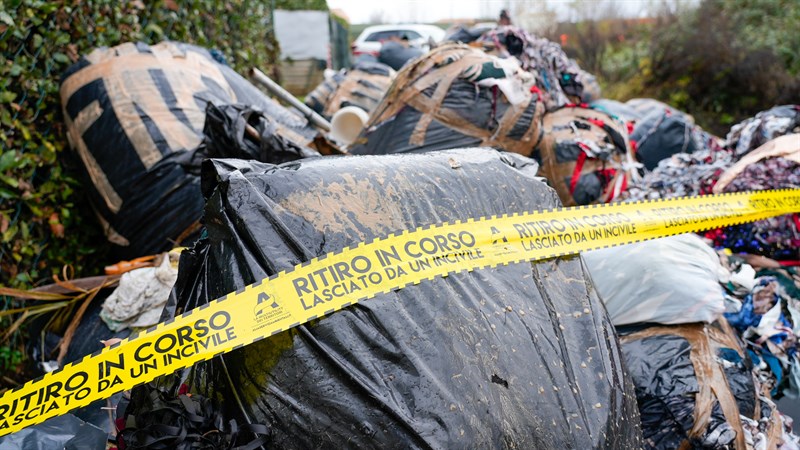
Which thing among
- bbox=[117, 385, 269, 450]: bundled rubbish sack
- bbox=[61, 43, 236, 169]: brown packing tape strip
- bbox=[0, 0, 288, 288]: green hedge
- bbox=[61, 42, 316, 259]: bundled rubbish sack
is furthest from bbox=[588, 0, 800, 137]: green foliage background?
bbox=[117, 385, 269, 450]: bundled rubbish sack

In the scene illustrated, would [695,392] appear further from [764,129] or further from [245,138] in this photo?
[764,129]

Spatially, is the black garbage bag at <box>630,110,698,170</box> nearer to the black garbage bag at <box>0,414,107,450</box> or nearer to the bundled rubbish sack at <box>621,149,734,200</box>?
the bundled rubbish sack at <box>621,149,734,200</box>

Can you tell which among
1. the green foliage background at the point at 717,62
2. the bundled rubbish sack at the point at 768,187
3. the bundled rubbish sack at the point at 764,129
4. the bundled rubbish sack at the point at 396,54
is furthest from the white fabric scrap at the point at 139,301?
the green foliage background at the point at 717,62

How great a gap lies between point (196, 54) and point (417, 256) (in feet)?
7.84

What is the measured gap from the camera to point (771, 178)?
2.88 metres

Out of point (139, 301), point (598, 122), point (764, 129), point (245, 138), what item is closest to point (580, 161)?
point (598, 122)

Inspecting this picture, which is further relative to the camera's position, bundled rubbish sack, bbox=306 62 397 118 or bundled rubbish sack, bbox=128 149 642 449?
bundled rubbish sack, bbox=306 62 397 118

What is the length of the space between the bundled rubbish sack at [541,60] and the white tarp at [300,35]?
582cm

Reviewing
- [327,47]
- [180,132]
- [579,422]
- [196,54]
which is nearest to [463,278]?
[579,422]

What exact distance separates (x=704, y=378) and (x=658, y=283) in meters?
0.32

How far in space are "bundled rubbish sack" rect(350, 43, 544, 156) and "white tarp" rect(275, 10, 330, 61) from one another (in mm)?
7011

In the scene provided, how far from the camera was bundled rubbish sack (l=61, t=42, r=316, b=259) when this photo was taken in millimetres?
2688

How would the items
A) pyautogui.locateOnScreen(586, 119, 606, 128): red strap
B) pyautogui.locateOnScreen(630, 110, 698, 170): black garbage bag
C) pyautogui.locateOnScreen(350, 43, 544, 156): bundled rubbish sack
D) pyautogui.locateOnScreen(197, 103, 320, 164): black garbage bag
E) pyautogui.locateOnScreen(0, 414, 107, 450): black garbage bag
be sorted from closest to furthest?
pyautogui.locateOnScreen(0, 414, 107, 450): black garbage bag, pyautogui.locateOnScreen(197, 103, 320, 164): black garbage bag, pyautogui.locateOnScreen(350, 43, 544, 156): bundled rubbish sack, pyautogui.locateOnScreen(586, 119, 606, 128): red strap, pyautogui.locateOnScreen(630, 110, 698, 170): black garbage bag

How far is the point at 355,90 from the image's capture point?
503 centimetres
